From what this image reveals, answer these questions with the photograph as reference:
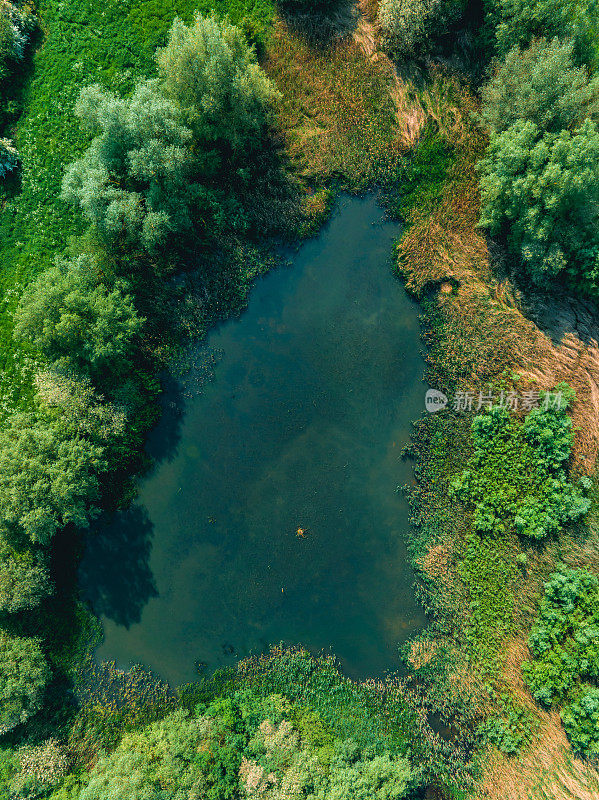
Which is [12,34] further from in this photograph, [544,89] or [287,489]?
[287,489]

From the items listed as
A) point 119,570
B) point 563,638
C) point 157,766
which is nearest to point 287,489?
point 119,570

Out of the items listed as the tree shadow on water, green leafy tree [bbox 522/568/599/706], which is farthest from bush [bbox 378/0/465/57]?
the tree shadow on water

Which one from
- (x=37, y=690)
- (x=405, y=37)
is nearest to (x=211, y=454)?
(x=37, y=690)

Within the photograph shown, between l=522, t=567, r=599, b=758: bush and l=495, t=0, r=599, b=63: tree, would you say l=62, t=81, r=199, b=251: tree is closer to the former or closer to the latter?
l=495, t=0, r=599, b=63: tree

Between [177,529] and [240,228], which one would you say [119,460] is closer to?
[177,529]

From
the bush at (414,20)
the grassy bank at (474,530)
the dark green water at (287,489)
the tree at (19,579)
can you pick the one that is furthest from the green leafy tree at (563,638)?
the bush at (414,20)

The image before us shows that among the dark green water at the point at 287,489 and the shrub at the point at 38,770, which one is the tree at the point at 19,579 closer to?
the dark green water at the point at 287,489
